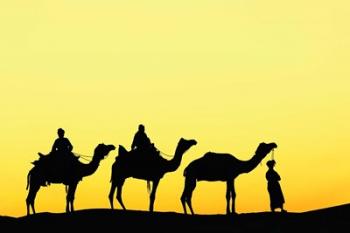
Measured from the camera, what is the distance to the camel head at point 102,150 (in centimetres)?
6531

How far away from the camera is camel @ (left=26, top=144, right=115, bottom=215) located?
63000 mm

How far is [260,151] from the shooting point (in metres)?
64.9

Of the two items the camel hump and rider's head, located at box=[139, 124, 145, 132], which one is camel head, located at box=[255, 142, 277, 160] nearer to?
rider's head, located at box=[139, 124, 145, 132]

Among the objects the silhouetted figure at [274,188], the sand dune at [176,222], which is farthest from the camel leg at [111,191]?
the silhouetted figure at [274,188]

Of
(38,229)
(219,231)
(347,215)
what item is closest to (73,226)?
(38,229)

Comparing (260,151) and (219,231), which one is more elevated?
(260,151)

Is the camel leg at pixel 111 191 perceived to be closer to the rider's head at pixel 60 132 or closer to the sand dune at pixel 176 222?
the sand dune at pixel 176 222

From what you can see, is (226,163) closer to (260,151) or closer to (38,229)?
(260,151)

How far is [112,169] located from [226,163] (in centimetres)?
484

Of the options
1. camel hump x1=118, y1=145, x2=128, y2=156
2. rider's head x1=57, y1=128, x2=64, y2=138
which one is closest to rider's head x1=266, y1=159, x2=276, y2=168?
camel hump x1=118, y1=145, x2=128, y2=156

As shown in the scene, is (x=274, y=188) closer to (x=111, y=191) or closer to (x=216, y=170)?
(x=216, y=170)

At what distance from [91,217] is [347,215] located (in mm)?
10157

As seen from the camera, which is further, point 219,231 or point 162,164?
point 162,164

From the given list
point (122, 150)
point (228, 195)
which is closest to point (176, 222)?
point (228, 195)
